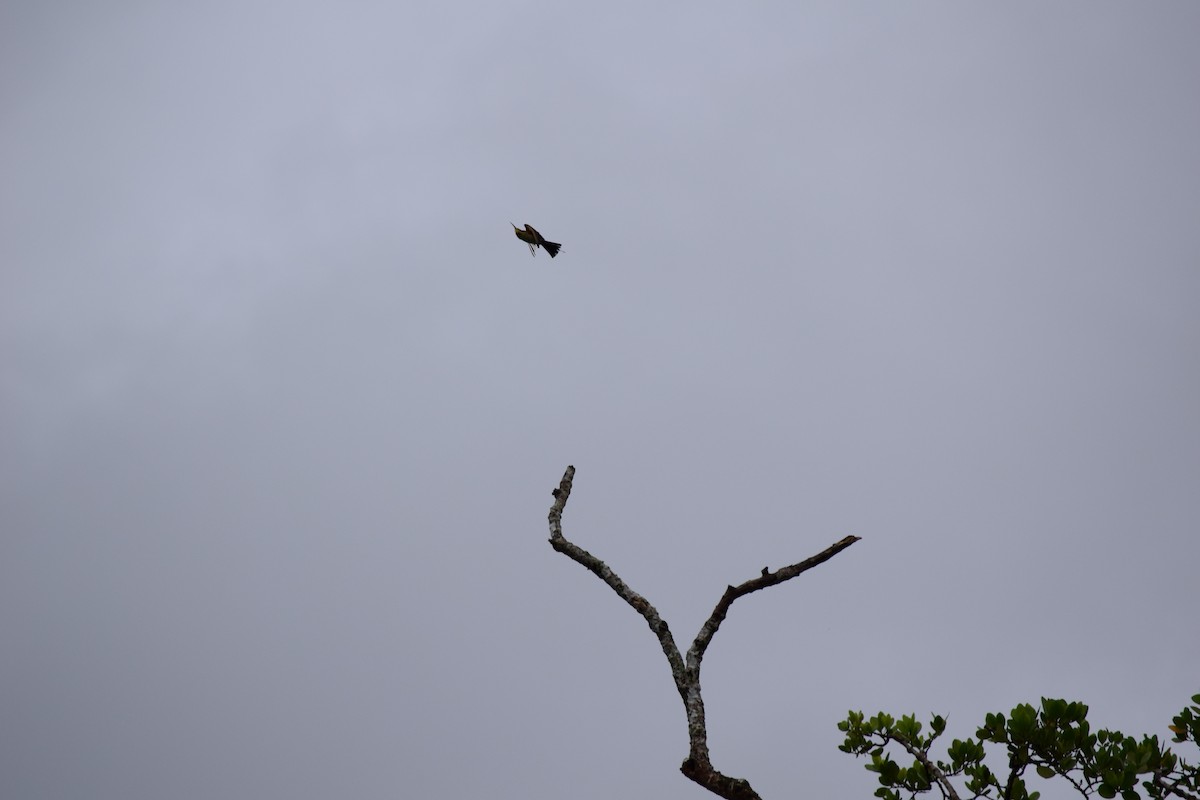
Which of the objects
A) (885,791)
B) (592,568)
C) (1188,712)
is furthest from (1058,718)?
(592,568)

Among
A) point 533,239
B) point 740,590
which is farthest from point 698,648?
point 533,239

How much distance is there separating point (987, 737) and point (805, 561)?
325cm

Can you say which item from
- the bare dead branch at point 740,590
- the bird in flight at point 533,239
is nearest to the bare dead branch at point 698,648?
the bare dead branch at point 740,590

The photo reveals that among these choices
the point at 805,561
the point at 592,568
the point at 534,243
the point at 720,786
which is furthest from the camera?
the point at 534,243

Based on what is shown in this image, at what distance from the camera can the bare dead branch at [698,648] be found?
652cm

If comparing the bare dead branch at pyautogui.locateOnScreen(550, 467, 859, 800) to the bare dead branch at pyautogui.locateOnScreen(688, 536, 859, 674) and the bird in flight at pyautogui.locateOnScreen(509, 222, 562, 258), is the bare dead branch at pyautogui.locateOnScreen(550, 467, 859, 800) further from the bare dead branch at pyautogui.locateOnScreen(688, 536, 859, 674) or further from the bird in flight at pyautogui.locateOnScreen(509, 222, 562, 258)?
the bird in flight at pyautogui.locateOnScreen(509, 222, 562, 258)

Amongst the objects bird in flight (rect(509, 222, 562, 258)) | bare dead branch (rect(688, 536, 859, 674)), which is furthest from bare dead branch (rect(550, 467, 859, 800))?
bird in flight (rect(509, 222, 562, 258))

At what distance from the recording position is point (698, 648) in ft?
23.2

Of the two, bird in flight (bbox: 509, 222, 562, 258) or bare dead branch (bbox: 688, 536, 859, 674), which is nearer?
bare dead branch (bbox: 688, 536, 859, 674)

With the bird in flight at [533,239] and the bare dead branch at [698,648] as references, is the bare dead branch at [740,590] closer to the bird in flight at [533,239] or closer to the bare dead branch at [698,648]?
the bare dead branch at [698,648]

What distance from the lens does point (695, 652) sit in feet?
23.3

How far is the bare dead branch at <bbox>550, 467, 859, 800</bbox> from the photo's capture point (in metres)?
6.52

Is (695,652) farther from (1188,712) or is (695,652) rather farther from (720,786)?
(1188,712)

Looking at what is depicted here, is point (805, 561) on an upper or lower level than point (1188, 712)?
lower
